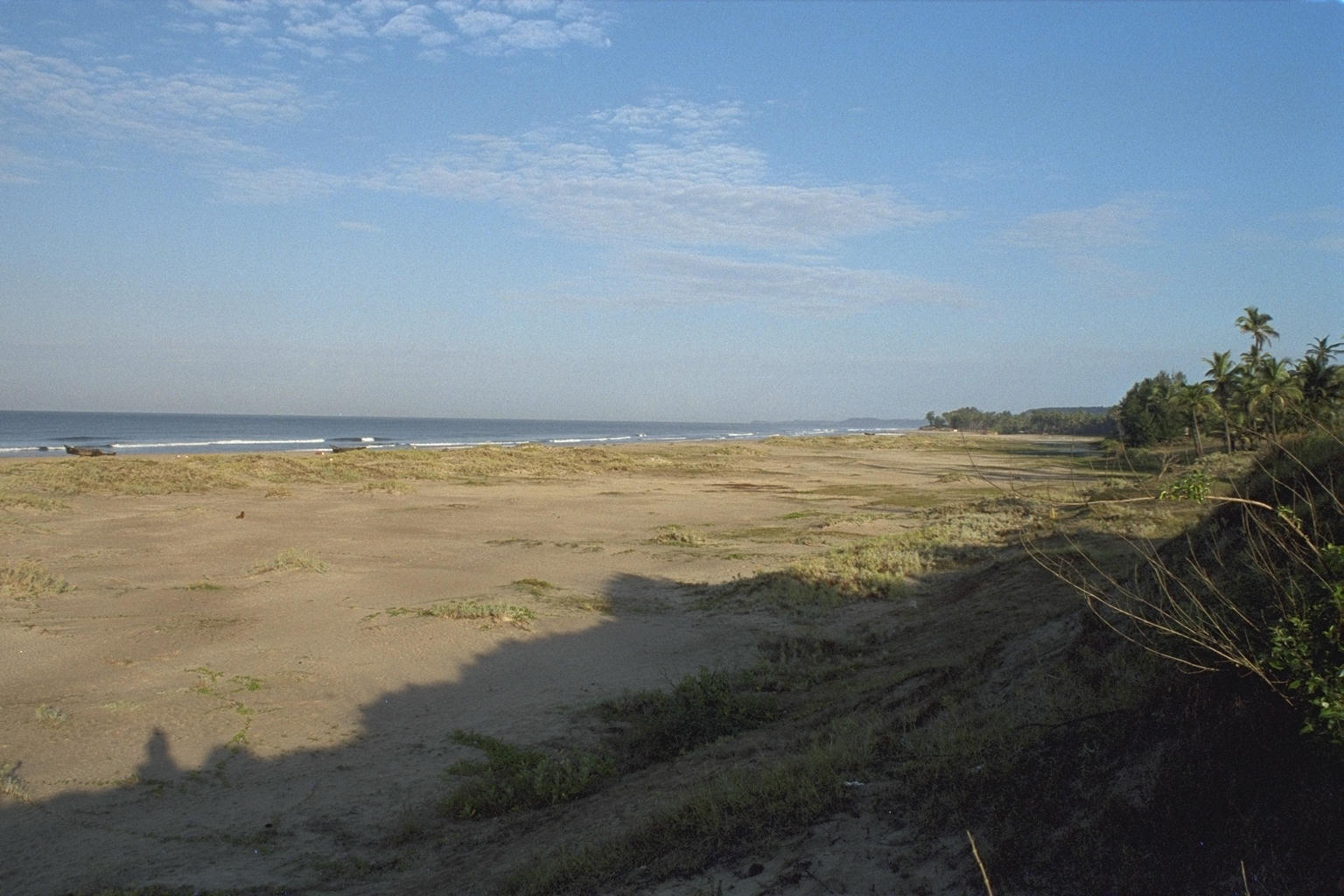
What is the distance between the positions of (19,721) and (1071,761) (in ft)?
37.1

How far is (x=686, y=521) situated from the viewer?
3194cm

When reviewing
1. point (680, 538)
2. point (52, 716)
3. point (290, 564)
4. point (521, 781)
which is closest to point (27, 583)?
point (290, 564)

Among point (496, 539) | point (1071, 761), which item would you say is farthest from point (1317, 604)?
point (496, 539)

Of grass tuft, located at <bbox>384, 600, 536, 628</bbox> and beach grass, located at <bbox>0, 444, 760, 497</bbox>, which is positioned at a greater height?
beach grass, located at <bbox>0, 444, 760, 497</bbox>

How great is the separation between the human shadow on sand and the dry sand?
0.03m

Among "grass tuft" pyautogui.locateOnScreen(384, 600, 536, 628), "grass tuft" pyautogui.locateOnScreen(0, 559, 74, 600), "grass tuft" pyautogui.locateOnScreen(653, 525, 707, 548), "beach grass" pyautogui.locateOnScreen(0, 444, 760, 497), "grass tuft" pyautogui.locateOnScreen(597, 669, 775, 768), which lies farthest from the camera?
"beach grass" pyautogui.locateOnScreen(0, 444, 760, 497)

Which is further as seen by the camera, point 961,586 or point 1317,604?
point 961,586

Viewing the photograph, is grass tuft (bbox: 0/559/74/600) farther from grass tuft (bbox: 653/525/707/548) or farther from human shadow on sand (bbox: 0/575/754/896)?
grass tuft (bbox: 653/525/707/548)

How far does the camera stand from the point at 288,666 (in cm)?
1263

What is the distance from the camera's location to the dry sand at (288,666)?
7.63 meters

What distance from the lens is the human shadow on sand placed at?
6766mm

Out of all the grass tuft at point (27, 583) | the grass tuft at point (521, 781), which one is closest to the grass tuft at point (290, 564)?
the grass tuft at point (27, 583)

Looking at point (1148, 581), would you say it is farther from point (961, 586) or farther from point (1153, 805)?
point (961, 586)

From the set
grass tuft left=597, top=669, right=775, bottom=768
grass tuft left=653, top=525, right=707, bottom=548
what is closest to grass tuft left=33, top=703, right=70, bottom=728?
grass tuft left=597, top=669, right=775, bottom=768
